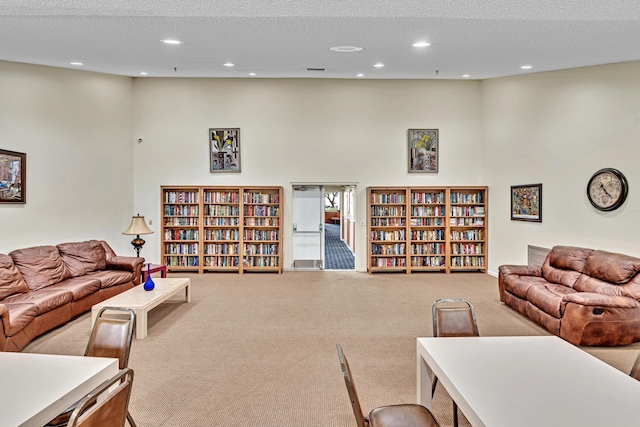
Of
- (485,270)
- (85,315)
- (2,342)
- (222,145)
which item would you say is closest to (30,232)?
(85,315)

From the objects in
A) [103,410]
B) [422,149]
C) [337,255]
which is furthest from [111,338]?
[337,255]

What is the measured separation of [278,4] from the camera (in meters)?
3.62

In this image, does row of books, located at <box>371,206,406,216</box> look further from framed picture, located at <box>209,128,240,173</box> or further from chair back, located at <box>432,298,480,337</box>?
chair back, located at <box>432,298,480,337</box>

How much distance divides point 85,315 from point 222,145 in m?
4.52

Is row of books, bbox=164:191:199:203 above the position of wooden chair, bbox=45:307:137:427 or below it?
above

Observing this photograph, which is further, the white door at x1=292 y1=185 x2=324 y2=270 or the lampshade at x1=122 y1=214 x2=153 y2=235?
the white door at x1=292 y1=185 x2=324 y2=270

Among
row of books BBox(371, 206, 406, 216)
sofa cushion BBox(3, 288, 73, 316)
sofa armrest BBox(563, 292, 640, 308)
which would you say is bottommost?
sofa cushion BBox(3, 288, 73, 316)

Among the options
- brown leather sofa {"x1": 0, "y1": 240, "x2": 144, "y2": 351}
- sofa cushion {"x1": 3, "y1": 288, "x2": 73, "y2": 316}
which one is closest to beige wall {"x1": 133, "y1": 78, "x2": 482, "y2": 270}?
brown leather sofa {"x1": 0, "y1": 240, "x2": 144, "y2": 351}

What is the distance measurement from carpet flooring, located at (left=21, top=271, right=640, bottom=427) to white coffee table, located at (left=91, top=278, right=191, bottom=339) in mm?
259

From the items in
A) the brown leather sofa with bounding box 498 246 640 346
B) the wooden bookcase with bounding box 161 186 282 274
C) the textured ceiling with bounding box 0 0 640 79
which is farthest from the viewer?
the wooden bookcase with bounding box 161 186 282 274

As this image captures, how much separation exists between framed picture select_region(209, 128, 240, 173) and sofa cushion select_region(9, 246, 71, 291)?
366 cm

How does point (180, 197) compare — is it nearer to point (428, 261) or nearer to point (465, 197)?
point (428, 261)

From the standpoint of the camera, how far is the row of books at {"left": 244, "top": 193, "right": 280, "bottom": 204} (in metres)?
8.45

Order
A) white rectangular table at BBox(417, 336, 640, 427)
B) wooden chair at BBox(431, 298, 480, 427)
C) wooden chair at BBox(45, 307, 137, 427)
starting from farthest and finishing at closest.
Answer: wooden chair at BBox(431, 298, 480, 427) → wooden chair at BBox(45, 307, 137, 427) → white rectangular table at BBox(417, 336, 640, 427)
